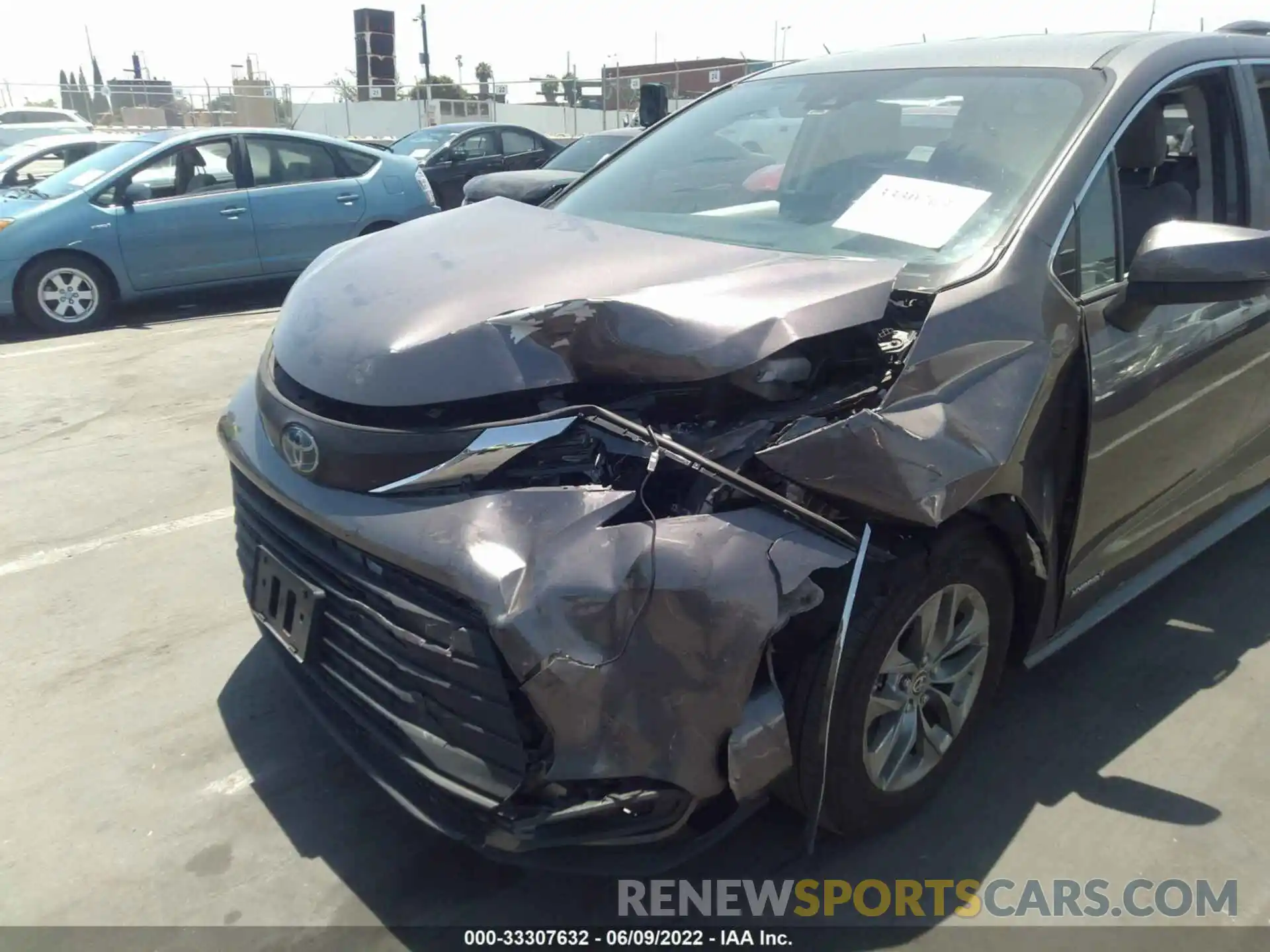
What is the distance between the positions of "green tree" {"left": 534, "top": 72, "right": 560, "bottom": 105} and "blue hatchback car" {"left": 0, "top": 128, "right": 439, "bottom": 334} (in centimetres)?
1805

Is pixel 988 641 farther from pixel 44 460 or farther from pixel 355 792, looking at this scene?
pixel 44 460

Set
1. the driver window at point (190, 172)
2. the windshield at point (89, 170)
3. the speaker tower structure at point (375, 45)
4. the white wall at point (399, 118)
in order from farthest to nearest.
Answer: the speaker tower structure at point (375, 45)
the white wall at point (399, 118)
the driver window at point (190, 172)
the windshield at point (89, 170)

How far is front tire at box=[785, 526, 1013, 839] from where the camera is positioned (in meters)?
2.15

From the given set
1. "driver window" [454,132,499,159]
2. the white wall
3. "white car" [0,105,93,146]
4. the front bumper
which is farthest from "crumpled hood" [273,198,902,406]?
the white wall

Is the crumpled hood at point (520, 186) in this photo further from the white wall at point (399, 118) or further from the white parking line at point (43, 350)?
the white wall at point (399, 118)

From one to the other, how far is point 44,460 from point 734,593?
170 inches

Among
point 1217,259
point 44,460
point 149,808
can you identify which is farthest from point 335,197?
point 1217,259

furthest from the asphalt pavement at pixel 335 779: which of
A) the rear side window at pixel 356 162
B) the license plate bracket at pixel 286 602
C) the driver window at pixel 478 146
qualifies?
the driver window at pixel 478 146

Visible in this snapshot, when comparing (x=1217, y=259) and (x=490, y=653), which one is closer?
(x=490, y=653)

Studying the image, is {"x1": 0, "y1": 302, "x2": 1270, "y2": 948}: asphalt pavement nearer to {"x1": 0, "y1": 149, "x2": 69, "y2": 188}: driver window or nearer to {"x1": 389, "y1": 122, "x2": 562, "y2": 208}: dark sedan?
{"x1": 0, "y1": 149, "x2": 69, "y2": 188}: driver window

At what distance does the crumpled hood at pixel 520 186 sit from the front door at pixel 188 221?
16.8 ft

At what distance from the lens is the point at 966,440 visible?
86.0 inches

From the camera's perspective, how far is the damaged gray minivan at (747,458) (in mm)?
1924

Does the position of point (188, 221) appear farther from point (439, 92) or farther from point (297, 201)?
point (439, 92)
